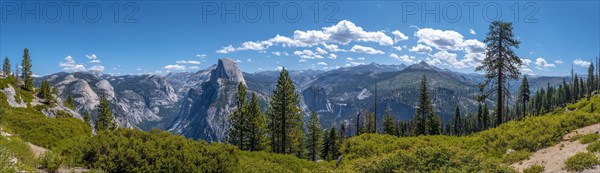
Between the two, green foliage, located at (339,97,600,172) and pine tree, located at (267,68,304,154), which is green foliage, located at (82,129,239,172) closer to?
green foliage, located at (339,97,600,172)

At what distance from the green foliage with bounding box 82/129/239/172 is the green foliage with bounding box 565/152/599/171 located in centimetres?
1265

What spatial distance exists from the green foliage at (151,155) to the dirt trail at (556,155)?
1236 cm

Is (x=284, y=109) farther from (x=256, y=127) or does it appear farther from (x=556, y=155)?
(x=556, y=155)

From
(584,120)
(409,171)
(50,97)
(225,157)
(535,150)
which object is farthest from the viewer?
(50,97)

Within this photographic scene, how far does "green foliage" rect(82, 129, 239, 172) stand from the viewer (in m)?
11.6

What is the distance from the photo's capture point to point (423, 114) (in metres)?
70.0

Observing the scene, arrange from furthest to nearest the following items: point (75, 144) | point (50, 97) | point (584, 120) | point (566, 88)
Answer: point (566, 88) < point (50, 97) < point (584, 120) < point (75, 144)

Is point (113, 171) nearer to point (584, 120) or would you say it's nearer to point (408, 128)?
point (584, 120)

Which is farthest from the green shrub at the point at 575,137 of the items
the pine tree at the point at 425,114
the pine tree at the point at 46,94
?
the pine tree at the point at 46,94

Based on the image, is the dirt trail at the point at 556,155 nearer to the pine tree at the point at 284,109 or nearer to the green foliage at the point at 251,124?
the pine tree at the point at 284,109

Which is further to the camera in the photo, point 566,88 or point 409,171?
point 566,88

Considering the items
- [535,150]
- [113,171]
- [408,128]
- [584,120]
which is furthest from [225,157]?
[408,128]

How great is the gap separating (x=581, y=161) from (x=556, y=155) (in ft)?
8.28

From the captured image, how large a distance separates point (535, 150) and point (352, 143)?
9.72 metres
